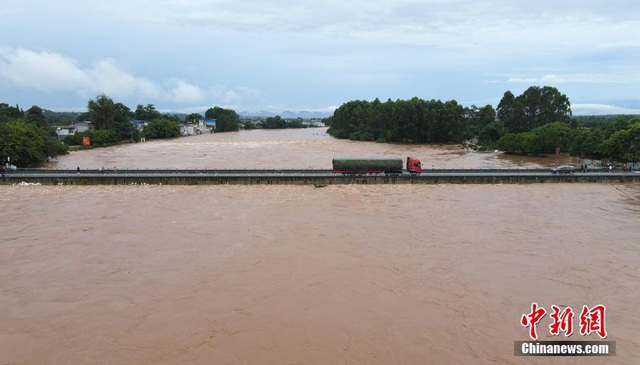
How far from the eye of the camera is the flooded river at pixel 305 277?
32.2ft

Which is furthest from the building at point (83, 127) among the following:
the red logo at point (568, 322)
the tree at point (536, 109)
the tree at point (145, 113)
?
the red logo at point (568, 322)

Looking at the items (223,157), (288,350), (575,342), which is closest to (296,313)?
(288,350)

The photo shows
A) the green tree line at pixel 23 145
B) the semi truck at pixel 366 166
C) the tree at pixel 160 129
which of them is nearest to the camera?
the semi truck at pixel 366 166

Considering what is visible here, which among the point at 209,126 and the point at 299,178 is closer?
the point at 299,178

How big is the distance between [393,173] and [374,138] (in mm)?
46254

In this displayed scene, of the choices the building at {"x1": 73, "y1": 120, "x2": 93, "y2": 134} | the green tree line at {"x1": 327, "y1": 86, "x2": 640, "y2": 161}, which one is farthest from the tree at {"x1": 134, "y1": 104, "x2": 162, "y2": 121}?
the green tree line at {"x1": 327, "y1": 86, "x2": 640, "y2": 161}

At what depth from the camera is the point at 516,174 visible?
30.1 metres

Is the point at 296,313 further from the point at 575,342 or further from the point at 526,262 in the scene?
the point at 526,262

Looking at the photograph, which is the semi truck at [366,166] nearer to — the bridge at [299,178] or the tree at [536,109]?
the bridge at [299,178]

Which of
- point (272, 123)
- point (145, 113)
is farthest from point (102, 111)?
point (272, 123)

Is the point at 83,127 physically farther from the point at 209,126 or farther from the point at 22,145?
the point at 22,145

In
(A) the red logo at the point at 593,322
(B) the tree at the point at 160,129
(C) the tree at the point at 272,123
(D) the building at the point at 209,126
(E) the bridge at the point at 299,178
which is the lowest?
(A) the red logo at the point at 593,322

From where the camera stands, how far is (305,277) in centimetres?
1338

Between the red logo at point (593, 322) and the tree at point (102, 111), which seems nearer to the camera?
the red logo at point (593, 322)
